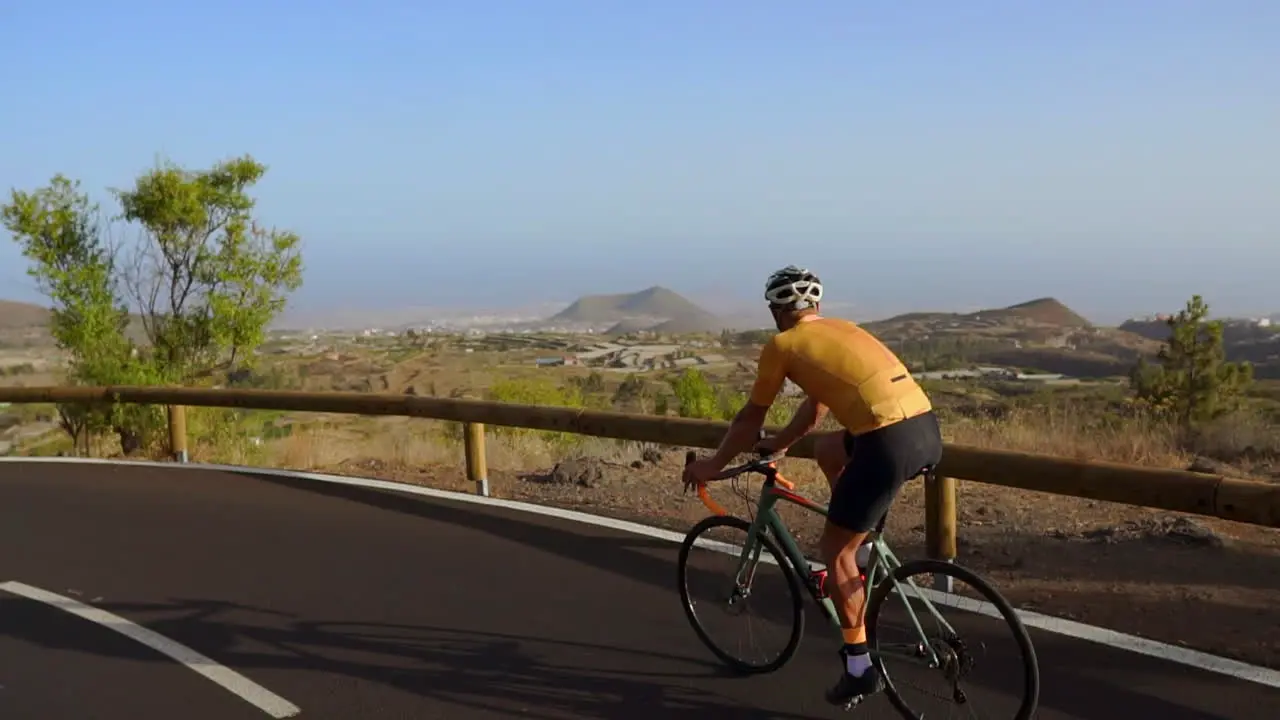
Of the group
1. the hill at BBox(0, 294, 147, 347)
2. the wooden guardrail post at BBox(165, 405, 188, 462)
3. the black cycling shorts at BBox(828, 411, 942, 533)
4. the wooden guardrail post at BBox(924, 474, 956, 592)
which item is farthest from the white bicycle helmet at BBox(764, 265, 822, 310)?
the hill at BBox(0, 294, 147, 347)

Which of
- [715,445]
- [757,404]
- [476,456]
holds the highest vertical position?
[757,404]

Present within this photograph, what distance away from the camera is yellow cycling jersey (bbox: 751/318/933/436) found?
4289mm

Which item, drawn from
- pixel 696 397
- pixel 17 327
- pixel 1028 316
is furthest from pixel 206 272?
pixel 17 327

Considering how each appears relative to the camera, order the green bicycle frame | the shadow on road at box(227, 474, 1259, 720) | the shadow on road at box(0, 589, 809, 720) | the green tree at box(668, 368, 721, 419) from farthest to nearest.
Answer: the green tree at box(668, 368, 721, 419) → the shadow on road at box(0, 589, 809, 720) → the shadow on road at box(227, 474, 1259, 720) → the green bicycle frame

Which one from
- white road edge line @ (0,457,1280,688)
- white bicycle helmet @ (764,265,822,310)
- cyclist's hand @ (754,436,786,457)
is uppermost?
white bicycle helmet @ (764,265,822,310)

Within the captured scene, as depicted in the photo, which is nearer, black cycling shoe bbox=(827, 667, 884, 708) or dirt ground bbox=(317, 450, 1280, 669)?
black cycling shoe bbox=(827, 667, 884, 708)

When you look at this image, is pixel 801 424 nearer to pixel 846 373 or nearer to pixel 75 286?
pixel 846 373

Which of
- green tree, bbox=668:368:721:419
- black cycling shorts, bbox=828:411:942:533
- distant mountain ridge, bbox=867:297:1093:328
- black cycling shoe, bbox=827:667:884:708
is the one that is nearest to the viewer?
black cycling shorts, bbox=828:411:942:533

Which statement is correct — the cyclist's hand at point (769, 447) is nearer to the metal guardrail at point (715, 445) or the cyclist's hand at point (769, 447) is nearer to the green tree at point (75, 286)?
the metal guardrail at point (715, 445)

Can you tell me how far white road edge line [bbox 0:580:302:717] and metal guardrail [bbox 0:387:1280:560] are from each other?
11.9 feet

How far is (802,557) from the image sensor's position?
502 cm

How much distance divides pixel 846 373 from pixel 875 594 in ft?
3.22

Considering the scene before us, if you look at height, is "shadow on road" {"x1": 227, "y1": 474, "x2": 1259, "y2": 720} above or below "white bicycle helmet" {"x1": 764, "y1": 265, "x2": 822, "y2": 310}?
below

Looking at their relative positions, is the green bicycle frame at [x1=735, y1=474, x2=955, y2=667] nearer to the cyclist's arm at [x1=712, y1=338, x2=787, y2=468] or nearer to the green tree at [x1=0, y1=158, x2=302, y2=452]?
the cyclist's arm at [x1=712, y1=338, x2=787, y2=468]
